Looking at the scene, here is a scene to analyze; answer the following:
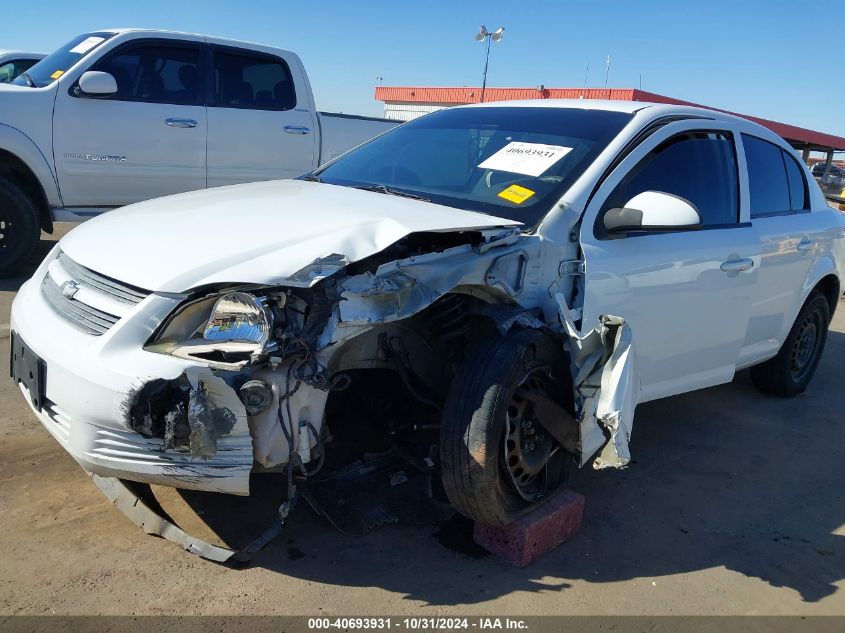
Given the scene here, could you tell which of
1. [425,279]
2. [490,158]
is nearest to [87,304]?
[425,279]

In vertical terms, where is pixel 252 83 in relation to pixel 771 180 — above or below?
above

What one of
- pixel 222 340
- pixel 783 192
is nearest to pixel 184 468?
pixel 222 340

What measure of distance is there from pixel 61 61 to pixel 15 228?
1581mm

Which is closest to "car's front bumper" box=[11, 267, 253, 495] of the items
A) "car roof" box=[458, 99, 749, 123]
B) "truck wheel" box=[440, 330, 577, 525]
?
"truck wheel" box=[440, 330, 577, 525]

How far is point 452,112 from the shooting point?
13.9 feet

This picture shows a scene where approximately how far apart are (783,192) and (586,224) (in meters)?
2.16

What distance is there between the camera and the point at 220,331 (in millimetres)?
2309

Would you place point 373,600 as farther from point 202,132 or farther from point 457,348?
point 202,132

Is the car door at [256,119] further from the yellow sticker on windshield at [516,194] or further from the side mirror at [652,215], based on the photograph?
the side mirror at [652,215]

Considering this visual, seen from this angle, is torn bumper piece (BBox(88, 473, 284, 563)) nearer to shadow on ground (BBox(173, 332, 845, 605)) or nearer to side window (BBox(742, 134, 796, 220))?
shadow on ground (BBox(173, 332, 845, 605))

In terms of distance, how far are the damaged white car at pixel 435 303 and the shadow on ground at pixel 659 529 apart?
275 millimetres

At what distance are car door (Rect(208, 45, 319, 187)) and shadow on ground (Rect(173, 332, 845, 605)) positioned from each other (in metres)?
4.46

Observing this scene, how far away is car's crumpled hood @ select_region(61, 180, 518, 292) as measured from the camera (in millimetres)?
2334

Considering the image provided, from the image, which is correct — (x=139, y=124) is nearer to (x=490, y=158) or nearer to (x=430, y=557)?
(x=490, y=158)
